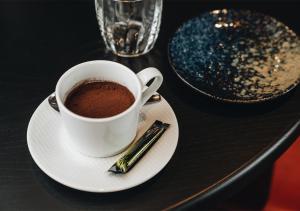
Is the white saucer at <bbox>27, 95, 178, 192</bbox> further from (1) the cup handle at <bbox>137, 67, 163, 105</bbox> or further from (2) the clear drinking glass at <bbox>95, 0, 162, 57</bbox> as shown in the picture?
(2) the clear drinking glass at <bbox>95, 0, 162, 57</bbox>

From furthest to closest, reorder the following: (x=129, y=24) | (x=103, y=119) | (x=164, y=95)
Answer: (x=129, y=24), (x=164, y=95), (x=103, y=119)

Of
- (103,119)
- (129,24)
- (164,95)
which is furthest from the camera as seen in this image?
(129,24)

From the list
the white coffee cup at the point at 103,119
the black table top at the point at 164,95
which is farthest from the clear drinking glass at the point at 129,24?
the white coffee cup at the point at 103,119

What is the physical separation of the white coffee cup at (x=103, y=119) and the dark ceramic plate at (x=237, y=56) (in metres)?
0.13

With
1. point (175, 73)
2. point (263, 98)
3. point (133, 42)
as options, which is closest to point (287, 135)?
point (263, 98)

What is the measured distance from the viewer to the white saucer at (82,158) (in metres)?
0.53

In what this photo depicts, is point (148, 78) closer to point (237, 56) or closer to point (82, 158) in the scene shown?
point (82, 158)

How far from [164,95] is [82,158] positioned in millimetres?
193

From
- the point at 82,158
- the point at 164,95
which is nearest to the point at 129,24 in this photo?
the point at 164,95

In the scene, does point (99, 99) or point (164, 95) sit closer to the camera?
point (99, 99)

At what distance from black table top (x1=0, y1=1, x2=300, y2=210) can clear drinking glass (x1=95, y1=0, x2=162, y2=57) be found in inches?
0.9

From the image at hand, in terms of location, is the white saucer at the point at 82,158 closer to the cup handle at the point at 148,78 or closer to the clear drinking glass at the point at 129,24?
the cup handle at the point at 148,78

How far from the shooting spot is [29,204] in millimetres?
535

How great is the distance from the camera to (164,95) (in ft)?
2.30
